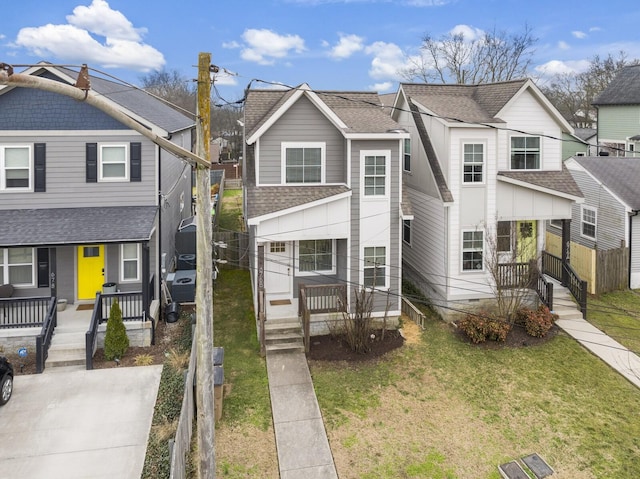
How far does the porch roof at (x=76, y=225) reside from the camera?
14227 mm

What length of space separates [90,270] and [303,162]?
8.02 meters

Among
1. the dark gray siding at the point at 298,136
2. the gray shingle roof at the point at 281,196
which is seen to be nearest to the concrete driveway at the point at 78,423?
the gray shingle roof at the point at 281,196

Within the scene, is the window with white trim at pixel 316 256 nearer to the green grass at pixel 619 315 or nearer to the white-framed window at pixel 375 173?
the white-framed window at pixel 375 173

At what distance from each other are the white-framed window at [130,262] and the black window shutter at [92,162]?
2.44 meters

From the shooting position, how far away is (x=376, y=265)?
16.0 m

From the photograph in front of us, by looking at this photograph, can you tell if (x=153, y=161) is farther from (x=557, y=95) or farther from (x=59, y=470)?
(x=557, y=95)

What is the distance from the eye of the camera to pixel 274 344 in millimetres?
14523

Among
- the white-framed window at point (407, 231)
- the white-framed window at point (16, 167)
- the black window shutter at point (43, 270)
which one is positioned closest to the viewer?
the white-framed window at point (16, 167)

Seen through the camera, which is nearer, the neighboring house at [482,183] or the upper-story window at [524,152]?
the neighboring house at [482,183]

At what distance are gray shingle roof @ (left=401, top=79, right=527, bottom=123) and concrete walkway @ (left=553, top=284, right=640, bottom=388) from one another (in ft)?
22.7

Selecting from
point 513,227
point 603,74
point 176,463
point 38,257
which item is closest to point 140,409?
point 176,463

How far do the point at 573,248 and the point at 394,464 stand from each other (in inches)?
571

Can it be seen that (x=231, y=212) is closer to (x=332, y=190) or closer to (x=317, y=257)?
(x=317, y=257)

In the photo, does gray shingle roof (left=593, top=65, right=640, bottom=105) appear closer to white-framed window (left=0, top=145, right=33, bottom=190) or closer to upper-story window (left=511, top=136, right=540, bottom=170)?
upper-story window (left=511, top=136, right=540, bottom=170)
